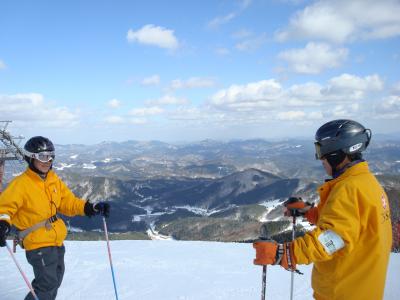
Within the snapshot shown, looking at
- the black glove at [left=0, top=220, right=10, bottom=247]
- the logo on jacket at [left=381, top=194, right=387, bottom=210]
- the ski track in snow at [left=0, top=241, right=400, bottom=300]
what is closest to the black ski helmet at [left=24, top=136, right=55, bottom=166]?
the black glove at [left=0, top=220, right=10, bottom=247]

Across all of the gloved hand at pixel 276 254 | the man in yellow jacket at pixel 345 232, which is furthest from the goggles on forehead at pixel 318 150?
the gloved hand at pixel 276 254

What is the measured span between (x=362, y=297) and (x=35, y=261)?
4068 millimetres

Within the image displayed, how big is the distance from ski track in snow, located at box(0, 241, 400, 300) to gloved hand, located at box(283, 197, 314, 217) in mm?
3628

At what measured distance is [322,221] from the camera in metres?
3.06

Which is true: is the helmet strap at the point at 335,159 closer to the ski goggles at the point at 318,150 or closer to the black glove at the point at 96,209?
the ski goggles at the point at 318,150

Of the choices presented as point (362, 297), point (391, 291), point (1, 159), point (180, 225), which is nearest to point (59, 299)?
point (362, 297)

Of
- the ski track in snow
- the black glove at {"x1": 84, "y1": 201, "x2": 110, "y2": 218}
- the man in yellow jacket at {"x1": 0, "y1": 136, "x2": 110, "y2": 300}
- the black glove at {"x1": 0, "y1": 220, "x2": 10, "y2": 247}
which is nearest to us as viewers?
the black glove at {"x1": 0, "y1": 220, "x2": 10, "y2": 247}

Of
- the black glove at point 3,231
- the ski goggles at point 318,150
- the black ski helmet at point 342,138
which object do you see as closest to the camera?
the black ski helmet at point 342,138

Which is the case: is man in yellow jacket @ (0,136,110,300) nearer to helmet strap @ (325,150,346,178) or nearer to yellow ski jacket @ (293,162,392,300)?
yellow ski jacket @ (293,162,392,300)

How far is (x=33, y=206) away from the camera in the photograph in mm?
5078

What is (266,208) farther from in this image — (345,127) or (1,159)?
(345,127)

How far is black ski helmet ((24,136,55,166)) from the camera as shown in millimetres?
5258

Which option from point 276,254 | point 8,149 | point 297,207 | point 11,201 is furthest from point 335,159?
point 8,149

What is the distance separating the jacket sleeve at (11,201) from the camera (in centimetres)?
480
